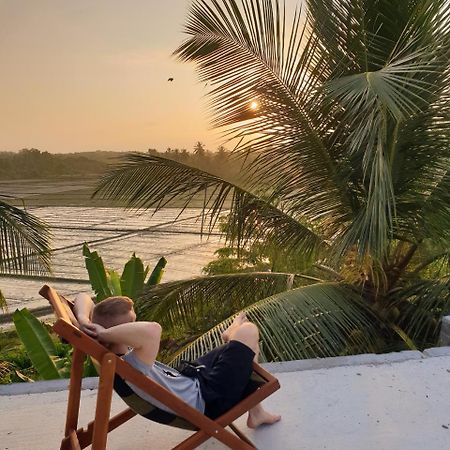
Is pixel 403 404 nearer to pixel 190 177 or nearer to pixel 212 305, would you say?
pixel 212 305

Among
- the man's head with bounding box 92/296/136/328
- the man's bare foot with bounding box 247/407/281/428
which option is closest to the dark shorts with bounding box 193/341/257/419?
the man's bare foot with bounding box 247/407/281/428

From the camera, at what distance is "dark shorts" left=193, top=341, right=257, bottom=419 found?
2242 millimetres

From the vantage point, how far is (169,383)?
2.21m

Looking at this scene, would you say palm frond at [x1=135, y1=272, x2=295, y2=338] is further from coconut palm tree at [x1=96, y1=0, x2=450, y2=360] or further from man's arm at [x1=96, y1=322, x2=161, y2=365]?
man's arm at [x1=96, y1=322, x2=161, y2=365]

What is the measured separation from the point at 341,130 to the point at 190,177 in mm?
1407

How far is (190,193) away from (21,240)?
1.54 meters

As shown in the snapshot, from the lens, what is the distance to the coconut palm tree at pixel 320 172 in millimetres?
4480

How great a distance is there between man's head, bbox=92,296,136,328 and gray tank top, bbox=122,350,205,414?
0.13 metres

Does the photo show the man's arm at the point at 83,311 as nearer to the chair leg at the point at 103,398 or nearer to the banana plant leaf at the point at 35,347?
the chair leg at the point at 103,398

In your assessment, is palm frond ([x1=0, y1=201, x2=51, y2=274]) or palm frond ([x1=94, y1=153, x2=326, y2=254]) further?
palm frond ([x1=94, y1=153, x2=326, y2=254])

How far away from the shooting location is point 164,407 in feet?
6.92

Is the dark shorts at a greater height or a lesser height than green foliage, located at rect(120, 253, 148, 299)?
Answer: greater

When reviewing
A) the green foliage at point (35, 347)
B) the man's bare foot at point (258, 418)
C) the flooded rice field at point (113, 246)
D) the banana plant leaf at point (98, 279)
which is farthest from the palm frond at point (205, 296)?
the man's bare foot at point (258, 418)

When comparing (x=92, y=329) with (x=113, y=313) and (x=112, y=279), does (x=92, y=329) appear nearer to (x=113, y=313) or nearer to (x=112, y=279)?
(x=113, y=313)
